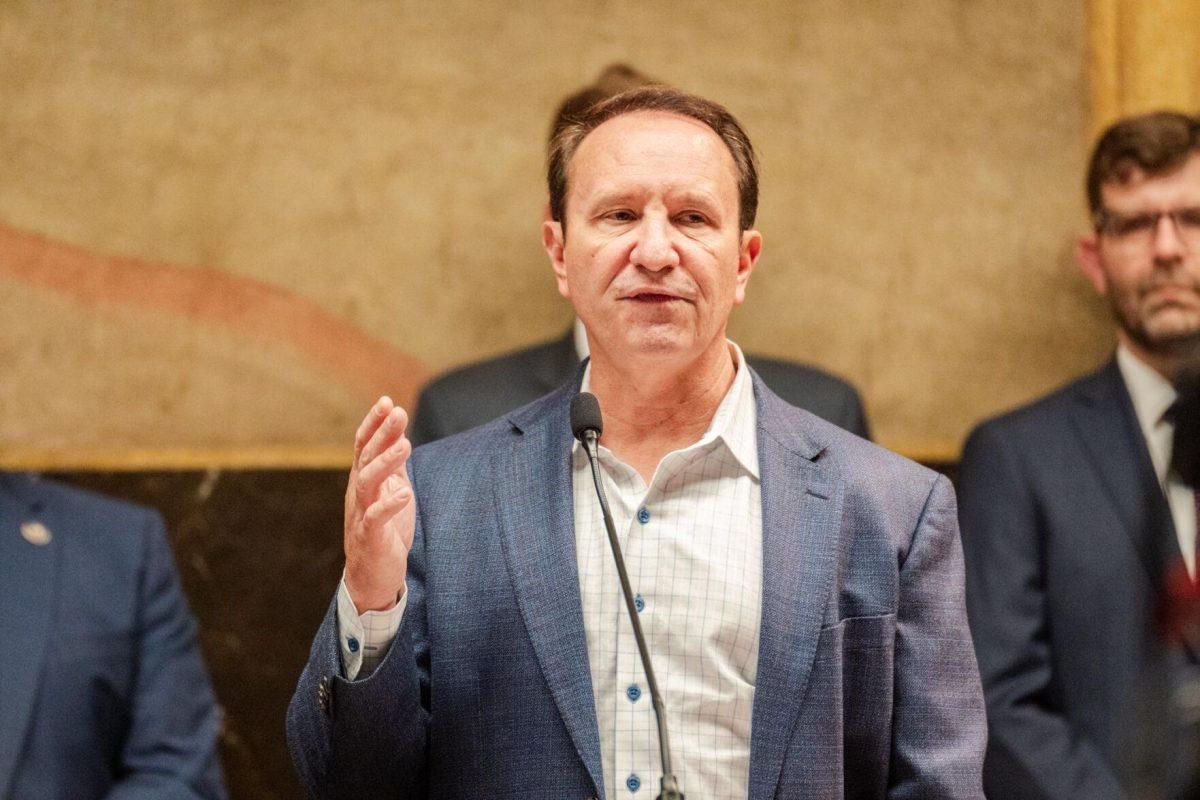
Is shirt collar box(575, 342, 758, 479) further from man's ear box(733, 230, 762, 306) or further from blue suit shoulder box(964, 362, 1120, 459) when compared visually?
blue suit shoulder box(964, 362, 1120, 459)

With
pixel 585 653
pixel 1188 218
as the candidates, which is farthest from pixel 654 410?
pixel 1188 218

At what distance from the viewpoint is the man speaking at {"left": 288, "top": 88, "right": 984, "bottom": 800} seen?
1.81m

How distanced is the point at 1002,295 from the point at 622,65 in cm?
116

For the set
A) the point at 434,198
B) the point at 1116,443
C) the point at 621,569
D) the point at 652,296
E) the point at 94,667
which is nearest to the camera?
the point at 621,569

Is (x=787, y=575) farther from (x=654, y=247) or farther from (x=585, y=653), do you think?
(x=654, y=247)

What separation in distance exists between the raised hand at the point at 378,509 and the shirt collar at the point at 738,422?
36 cm

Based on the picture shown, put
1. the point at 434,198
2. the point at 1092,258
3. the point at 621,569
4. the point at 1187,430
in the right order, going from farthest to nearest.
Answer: the point at 434,198 < the point at 1092,258 < the point at 621,569 < the point at 1187,430

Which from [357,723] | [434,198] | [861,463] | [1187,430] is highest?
[434,198]

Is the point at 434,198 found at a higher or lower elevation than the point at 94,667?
higher

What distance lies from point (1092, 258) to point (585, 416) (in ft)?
6.08

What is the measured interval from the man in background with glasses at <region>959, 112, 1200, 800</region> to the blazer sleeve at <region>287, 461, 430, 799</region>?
1.36 m

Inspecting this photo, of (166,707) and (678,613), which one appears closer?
(678,613)

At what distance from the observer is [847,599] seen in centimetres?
193

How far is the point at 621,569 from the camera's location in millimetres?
1674
